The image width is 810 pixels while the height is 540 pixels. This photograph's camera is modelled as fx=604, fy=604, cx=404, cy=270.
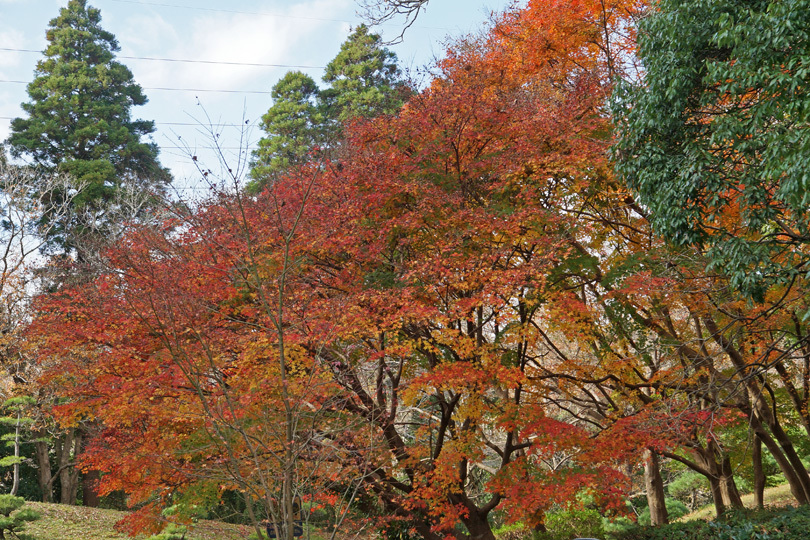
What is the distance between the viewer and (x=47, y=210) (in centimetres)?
1881

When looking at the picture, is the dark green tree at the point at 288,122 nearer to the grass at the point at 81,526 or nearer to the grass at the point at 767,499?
the grass at the point at 81,526

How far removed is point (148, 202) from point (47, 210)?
4.14 m

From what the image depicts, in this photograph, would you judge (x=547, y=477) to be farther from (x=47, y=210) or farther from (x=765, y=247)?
(x=47, y=210)

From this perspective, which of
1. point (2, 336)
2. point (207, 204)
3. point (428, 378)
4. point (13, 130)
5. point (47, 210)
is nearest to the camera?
point (428, 378)

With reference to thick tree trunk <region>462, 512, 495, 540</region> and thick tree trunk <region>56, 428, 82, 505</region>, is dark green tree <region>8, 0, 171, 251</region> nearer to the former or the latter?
thick tree trunk <region>56, 428, 82, 505</region>

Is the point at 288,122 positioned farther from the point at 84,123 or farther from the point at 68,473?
the point at 68,473

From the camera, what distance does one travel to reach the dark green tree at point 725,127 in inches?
205

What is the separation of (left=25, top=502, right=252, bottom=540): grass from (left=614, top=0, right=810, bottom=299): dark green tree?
1075 centimetres

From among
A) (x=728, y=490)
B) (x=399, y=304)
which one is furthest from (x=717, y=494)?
(x=399, y=304)

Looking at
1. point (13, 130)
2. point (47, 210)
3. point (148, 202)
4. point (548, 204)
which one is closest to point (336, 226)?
point (548, 204)

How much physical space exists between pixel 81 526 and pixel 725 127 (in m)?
15.6

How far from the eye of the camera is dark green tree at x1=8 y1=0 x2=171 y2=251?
21609 millimetres

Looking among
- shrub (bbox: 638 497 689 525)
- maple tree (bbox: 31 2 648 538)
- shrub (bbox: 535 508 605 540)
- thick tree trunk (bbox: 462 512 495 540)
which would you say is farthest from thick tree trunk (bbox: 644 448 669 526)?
shrub (bbox: 638 497 689 525)

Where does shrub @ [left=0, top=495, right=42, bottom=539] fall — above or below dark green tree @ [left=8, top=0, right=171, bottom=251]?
below
